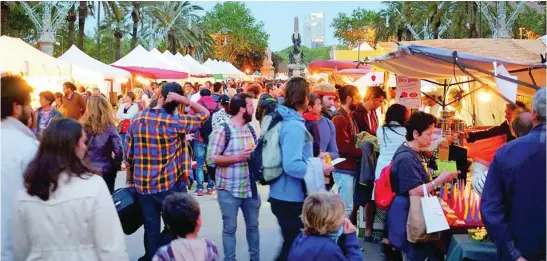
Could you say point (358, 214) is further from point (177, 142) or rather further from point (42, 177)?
point (42, 177)

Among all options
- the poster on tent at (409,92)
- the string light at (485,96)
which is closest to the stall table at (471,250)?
the poster on tent at (409,92)

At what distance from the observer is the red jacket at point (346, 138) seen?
7832mm

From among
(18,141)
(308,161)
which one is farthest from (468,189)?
(18,141)

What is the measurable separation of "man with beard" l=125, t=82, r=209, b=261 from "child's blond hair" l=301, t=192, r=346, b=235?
2.18 m

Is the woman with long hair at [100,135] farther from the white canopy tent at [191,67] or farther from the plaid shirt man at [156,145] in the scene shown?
the white canopy tent at [191,67]

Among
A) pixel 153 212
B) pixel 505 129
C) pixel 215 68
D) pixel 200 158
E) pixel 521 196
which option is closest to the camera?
pixel 521 196

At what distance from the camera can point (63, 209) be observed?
335 centimetres

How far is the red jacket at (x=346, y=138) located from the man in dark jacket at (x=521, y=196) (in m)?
4.00

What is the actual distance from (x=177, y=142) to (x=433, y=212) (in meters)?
2.42

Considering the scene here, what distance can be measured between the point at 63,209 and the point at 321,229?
1566 mm

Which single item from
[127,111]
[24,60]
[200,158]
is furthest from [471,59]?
[24,60]

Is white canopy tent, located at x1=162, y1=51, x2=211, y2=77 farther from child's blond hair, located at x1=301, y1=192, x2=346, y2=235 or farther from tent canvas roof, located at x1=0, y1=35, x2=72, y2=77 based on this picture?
child's blond hair, located at x1=301, y1=192, x2=346, y2=235

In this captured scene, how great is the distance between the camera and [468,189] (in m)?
6.56

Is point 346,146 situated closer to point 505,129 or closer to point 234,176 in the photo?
point 505,129
